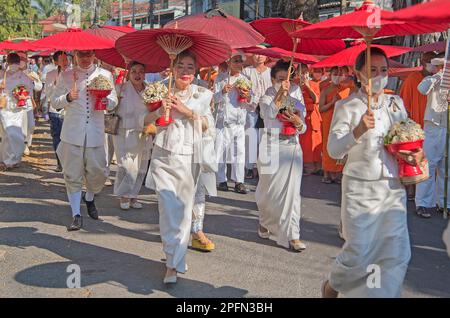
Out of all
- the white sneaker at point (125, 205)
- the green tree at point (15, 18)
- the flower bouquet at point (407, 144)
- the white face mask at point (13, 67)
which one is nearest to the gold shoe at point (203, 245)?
the white sneaker at point (125, 205)

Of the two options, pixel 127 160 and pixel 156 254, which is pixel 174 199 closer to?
pixel 156 254

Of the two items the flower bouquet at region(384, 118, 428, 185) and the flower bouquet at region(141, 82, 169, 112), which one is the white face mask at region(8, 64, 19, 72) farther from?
the flower bouquet at region(384, 118, 428, 185)

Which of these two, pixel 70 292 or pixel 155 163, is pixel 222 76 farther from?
pixel 70 292

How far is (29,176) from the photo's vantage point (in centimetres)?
1086

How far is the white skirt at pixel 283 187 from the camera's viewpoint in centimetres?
659

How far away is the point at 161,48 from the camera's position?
19.0 ft

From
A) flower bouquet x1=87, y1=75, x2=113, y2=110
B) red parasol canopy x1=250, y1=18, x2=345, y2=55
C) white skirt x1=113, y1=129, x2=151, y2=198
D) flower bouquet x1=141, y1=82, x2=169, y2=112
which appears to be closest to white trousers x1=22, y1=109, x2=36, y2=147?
white skirt x1=113, y1=129, x2=151, y2=198

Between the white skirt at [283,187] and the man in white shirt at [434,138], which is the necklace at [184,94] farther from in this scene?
the man in white shirt at [434,138]

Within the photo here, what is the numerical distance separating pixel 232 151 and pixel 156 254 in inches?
151

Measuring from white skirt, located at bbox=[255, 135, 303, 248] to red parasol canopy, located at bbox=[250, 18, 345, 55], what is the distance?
1225 millimetres

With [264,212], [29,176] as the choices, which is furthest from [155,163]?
[29,176]

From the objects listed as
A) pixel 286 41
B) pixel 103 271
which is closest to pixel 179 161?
pixel 103 271

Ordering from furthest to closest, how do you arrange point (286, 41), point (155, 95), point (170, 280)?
point (286, 41), point (155, 95), point (170, 280)

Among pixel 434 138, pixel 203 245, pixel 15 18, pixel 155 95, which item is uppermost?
pixel 15 18
